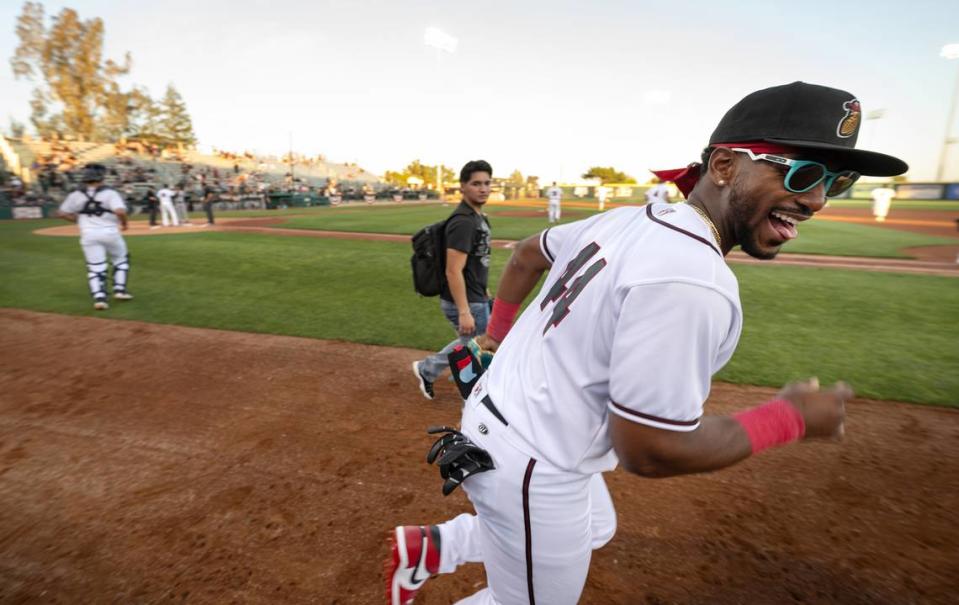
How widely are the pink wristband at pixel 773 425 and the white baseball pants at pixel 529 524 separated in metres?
0.54

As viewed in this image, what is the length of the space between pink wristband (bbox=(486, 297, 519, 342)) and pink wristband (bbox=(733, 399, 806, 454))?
1.20 metres

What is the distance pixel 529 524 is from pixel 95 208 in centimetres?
933

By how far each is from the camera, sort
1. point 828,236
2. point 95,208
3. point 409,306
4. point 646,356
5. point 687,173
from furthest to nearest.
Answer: point 828,236 < point 409,306 < point 95,208 < point 687,173 < point 646,356

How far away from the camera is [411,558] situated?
2098 mm

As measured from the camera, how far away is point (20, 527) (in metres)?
3.12

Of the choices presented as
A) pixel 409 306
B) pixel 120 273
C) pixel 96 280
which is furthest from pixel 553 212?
pixel 96 280

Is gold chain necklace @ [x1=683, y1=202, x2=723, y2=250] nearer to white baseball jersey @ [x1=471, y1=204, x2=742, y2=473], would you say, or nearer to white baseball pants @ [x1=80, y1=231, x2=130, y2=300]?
white baseball jersey @ [x1=471, y1=204, x2=742, y2=473]

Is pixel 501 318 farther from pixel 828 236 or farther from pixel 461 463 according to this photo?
pixel 828 236

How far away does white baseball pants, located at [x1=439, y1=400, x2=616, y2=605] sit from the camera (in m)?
1.55

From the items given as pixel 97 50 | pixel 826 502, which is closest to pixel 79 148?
pixel 97 50

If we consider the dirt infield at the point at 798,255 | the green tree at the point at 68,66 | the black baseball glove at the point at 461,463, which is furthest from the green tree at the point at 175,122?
the black baseball glove at the point at 461,463

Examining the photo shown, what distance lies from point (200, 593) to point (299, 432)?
5.62 feet

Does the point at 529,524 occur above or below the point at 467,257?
below

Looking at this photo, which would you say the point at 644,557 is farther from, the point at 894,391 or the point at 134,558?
the point at 894,391
